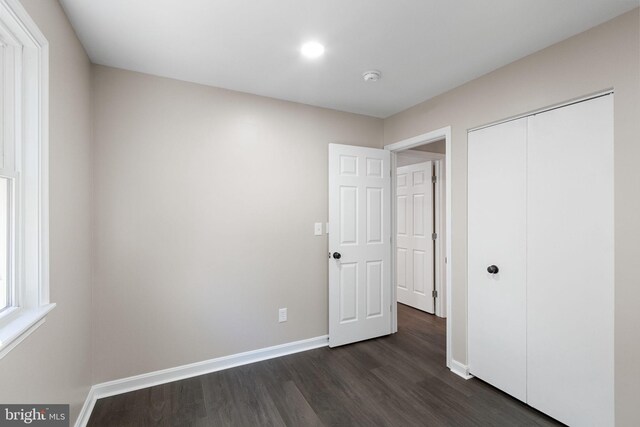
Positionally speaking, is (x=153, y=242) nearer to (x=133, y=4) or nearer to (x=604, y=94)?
(x=133, y=4)

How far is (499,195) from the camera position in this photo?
2.20m

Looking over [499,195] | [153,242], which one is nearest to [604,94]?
[499,195]

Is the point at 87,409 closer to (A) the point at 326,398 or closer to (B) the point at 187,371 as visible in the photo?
(B) the point at 187,371

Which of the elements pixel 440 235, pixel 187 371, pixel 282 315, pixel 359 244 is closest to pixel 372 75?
pixel 359 244

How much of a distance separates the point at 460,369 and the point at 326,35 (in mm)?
2773

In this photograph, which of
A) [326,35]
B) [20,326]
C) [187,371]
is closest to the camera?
[20,326]

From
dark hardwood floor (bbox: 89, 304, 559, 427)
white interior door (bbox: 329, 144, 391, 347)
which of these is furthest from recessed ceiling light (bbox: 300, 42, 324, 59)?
dark hardwood floor (bbox: 89, 304, 559, 427)

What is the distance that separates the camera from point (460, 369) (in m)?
2.45

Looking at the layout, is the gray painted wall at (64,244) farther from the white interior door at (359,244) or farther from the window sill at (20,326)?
the white interior door at (359,244)

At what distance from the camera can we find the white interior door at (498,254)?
2.09 meters

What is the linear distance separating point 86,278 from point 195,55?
1.73 metres

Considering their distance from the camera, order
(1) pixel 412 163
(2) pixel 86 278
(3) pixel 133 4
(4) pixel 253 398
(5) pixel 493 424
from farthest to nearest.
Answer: (1) pixel 412 163
(4) pixel 253 398
(2) pixel 86 278
(5) pixel 493 424
(3) pixel 133 4

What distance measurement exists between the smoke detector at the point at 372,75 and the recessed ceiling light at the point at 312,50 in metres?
0.45

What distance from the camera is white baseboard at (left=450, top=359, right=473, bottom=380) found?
2404mm
